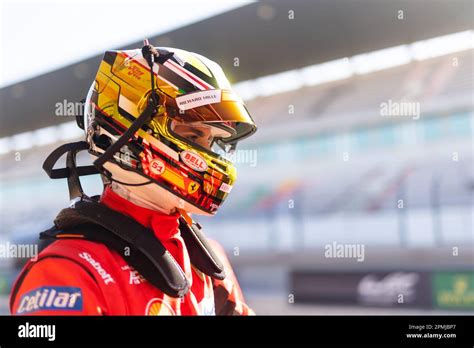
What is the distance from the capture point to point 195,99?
1.74 metres

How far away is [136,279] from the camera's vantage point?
1539mm

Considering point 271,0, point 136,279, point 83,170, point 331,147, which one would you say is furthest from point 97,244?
point 331,147

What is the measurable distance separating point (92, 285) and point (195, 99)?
26.4 inches

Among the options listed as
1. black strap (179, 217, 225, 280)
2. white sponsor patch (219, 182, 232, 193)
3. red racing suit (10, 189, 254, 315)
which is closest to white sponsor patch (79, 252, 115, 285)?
red racing suit (10, 189, 254, 315)

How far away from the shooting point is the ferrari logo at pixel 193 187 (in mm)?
1780

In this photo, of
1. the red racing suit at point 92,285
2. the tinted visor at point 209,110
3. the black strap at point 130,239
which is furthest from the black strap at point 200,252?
the tinted visor at point 209,110

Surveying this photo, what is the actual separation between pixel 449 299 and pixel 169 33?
6.49 meters

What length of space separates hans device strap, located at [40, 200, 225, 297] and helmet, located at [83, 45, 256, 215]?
0.18 m

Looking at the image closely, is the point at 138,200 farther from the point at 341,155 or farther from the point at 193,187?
the point at 341,155

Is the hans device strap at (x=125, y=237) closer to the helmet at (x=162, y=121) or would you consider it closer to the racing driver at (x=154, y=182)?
the racing driver at (x=154, y=182)

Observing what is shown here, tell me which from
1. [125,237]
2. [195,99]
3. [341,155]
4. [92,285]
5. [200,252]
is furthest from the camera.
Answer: [341,155]

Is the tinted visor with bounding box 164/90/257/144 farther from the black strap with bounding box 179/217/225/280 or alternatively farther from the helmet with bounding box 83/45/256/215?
the black strap with bounding box 179/217/225/280

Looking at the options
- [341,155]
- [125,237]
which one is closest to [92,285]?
[125,237]

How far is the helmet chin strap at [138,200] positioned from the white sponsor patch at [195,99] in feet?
1.05
